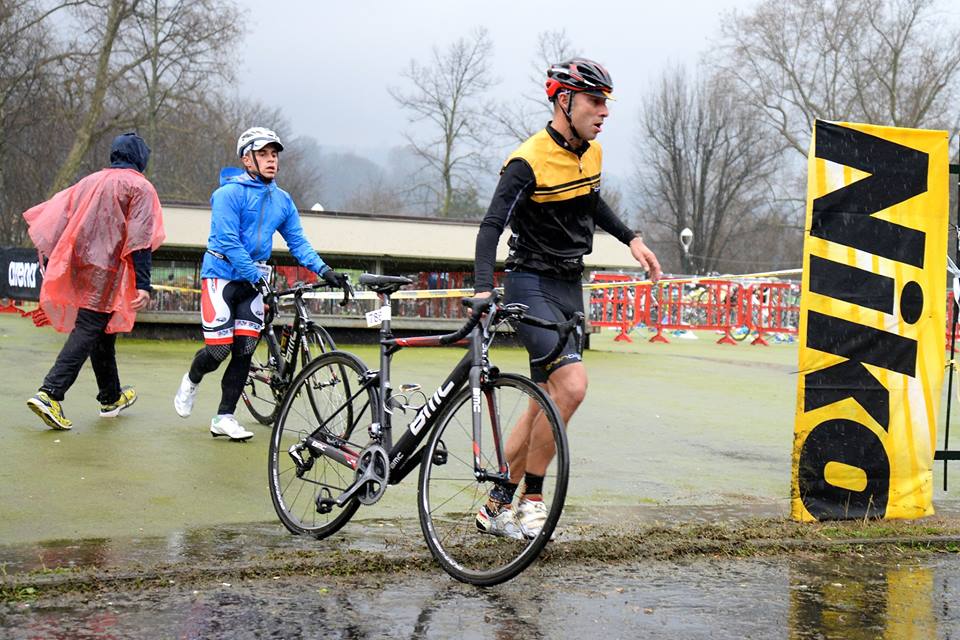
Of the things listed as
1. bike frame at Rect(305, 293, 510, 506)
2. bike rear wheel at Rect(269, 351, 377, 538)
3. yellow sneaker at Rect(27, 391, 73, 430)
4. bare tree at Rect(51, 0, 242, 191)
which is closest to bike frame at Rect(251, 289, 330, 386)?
yellow sneaker at Rect(27, 391, 73, 430)

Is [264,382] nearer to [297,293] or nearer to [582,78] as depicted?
[297,293]

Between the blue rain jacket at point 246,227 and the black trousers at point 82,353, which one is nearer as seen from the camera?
the blue rain jacket at point 246,227

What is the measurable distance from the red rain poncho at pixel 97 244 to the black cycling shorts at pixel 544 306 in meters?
3.59

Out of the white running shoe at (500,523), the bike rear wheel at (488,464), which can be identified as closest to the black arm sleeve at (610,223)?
the bike rear wheel at (488,464)

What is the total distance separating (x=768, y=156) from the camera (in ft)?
159

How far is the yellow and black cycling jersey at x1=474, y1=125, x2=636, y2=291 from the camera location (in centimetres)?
515

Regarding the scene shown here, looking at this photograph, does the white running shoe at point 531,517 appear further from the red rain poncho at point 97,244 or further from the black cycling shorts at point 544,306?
the red rain poncho at point 97,244

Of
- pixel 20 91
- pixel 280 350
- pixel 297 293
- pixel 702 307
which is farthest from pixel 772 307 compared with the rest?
pixel 20 91

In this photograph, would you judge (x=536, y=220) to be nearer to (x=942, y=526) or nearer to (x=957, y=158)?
(x=942, y=526)

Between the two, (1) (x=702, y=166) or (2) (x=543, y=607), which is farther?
(1) (x=702, y=166)

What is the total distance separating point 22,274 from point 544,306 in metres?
23.2

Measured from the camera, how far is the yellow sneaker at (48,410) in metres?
7.84

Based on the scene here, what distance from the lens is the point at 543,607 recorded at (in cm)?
420

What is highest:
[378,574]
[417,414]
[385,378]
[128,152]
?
[128,152]
